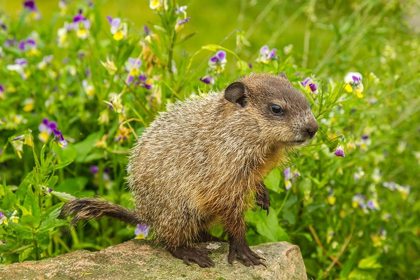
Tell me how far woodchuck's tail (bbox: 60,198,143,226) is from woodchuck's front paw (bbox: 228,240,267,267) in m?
0.65

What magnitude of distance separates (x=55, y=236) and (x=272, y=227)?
154 cm

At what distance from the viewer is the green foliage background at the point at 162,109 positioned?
3.11 meters

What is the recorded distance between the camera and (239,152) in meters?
2.75

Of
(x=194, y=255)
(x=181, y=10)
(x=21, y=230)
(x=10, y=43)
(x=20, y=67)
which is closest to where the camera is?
(x=21, y=230)

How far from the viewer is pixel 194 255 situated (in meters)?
2.88

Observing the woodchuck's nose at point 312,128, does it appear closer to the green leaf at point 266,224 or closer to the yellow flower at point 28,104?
the green leaf at point 266,224

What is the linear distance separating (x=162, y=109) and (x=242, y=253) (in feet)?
4.38

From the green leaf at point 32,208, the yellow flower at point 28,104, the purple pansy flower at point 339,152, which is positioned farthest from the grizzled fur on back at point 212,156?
the yellow flower at point 28,104

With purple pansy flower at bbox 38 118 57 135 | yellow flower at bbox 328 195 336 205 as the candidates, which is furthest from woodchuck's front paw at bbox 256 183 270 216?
purple pansy flower at bbox 38 118 57 135

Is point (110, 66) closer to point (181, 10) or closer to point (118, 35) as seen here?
point (118, 35)

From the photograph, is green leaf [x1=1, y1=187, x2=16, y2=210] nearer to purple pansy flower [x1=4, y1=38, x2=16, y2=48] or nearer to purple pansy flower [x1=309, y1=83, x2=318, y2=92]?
purple pansy flower [x1=309, y1=83, x2=318, y2=92]

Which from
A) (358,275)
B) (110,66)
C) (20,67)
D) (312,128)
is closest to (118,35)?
(110,66)

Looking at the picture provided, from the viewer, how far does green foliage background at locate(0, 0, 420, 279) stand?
3.11 meters

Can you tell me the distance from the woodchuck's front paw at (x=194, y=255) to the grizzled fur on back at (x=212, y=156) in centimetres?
5
